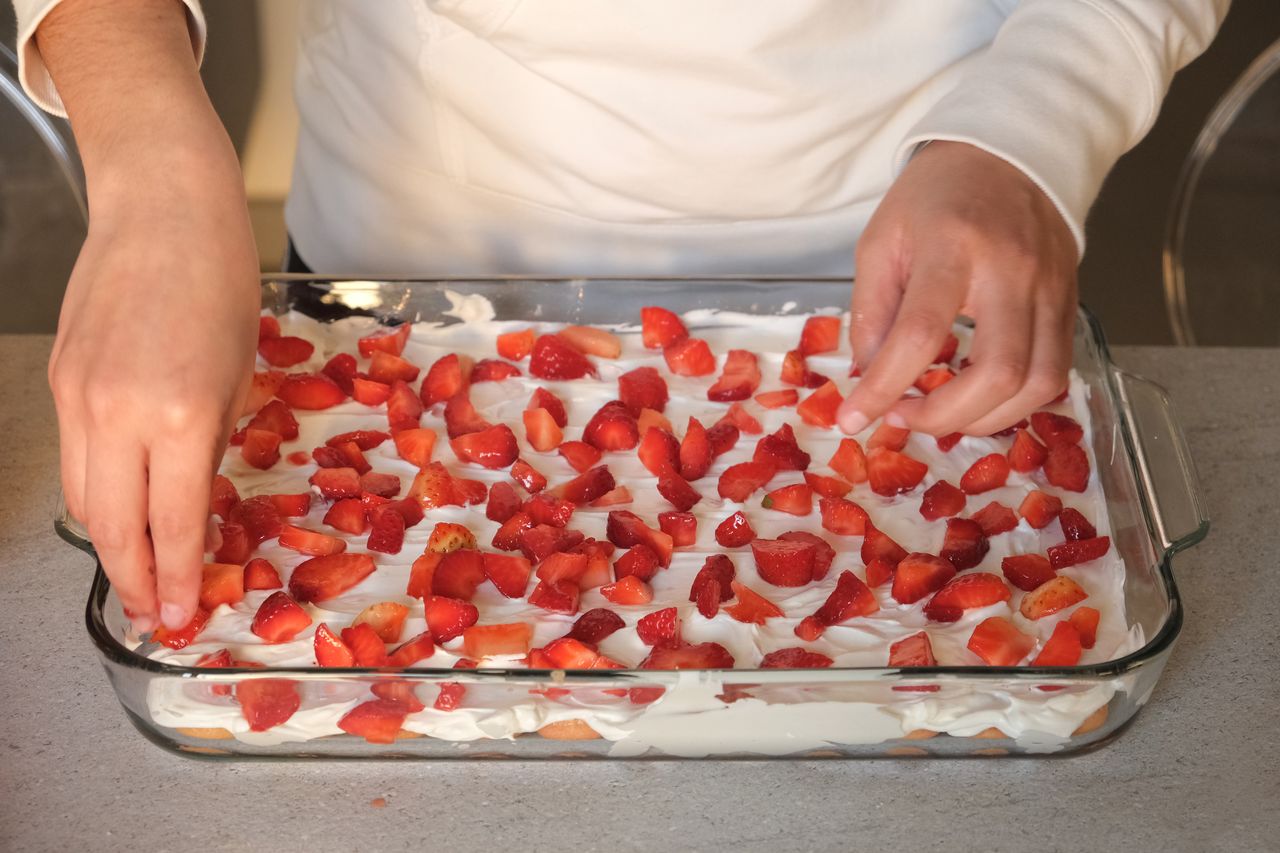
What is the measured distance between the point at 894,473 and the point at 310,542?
0.59 meters

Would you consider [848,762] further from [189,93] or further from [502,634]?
[189,93]

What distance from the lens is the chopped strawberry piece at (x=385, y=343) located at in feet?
4.92

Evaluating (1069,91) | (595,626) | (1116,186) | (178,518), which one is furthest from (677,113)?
(1116,186)

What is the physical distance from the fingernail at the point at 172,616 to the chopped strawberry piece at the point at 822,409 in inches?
26.9

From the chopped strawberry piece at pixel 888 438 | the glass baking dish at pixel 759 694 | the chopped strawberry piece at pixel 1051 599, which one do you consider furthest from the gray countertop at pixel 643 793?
the chopped strawberry piece at pixel 888 438

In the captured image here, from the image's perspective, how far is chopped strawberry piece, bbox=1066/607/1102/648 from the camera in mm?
1134

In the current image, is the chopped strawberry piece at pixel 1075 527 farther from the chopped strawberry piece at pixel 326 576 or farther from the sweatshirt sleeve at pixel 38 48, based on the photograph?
the sweatshirt sleeve at pixel 38 48

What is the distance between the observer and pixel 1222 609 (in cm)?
128

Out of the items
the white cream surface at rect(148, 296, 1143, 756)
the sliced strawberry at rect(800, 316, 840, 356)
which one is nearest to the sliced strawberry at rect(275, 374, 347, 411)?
the white cream surface at rect(148, 296, 1143, 756)

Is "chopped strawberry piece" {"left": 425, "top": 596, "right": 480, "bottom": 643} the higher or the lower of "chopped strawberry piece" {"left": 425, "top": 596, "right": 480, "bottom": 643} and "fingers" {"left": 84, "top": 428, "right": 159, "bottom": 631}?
the lower

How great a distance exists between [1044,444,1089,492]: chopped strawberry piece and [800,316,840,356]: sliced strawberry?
297 millimetres

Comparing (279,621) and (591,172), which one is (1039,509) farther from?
(279,621)

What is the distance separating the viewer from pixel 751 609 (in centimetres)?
114

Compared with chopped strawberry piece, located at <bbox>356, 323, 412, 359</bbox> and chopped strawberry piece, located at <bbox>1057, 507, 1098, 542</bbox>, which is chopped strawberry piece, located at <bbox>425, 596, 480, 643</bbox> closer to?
chopped strawberry piece, located at <bbox>356, 323, 412, 359</bbox>
